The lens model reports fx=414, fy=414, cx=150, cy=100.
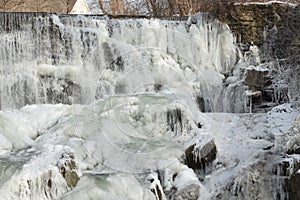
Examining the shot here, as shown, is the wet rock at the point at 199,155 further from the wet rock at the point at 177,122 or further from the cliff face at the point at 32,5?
the cliff face at the point at 32,5

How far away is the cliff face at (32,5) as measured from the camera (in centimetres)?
1491

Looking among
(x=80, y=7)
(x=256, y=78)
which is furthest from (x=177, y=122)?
(x=80, y=7)

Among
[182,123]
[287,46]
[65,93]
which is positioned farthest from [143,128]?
[287,46]

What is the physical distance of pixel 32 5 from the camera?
1567cm

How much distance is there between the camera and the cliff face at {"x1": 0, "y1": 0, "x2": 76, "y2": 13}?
14909mm

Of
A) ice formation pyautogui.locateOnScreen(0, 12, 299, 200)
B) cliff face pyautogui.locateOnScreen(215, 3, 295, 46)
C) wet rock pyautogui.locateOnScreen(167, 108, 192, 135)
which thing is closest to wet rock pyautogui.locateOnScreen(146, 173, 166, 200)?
ice formation pyautogui.locateOnScreen(0, 12, 299, 200)

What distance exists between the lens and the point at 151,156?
6.54m

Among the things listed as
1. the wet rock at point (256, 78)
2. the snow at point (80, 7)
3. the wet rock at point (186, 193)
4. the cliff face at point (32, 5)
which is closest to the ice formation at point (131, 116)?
the wet rock at point (186, 193)

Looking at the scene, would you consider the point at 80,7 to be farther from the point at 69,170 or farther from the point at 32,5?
the point at 69,170

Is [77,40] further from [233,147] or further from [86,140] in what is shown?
[233,147]

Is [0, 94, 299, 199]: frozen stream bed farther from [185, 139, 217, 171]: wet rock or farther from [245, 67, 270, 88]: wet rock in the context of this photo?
[245, 67, 270, 88]: wet rock

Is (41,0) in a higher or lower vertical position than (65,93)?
higher

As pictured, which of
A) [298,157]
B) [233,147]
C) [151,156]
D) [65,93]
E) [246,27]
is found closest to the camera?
[298,157]

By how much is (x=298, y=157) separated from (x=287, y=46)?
477 centimetres
